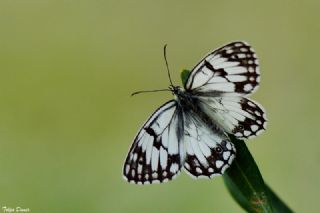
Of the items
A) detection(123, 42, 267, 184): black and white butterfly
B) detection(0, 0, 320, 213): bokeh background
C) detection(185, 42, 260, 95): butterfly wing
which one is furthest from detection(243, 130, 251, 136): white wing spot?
detection(0, 0, 320, 213): bokeh background

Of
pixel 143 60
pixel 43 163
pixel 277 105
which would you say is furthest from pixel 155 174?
pixel 143 60

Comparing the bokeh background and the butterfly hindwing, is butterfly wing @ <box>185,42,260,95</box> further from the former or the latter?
the bokeh background

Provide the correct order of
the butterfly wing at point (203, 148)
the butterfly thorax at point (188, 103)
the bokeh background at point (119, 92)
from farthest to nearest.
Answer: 1. the bokeh background at point (119, 92)
2. the butterfly thorax at point (188, 103)
3. the butterfly wing at point (203, 148)

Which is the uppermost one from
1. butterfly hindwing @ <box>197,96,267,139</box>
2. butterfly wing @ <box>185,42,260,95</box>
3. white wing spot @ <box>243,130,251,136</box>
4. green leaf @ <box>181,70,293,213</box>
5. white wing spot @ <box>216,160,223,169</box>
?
butterfly wing @ <box>185,42,260,95</box>

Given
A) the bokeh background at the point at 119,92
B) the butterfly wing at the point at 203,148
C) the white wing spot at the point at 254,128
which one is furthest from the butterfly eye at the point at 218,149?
the bokeh background at the point at 119,92

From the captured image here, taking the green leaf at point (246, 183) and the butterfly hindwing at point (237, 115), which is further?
the butterfly hindwing at point (237, 115)

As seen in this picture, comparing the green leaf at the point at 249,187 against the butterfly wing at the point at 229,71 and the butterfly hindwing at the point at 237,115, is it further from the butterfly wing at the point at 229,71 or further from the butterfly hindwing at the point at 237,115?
the butterfly wing at the point at 229,71

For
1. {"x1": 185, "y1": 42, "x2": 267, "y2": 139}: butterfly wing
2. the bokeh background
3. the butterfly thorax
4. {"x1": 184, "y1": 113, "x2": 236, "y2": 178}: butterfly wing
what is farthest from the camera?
the bokeh background

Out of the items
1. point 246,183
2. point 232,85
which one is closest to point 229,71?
point 232,85
